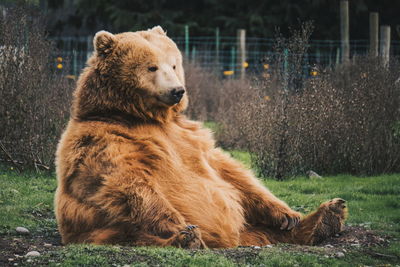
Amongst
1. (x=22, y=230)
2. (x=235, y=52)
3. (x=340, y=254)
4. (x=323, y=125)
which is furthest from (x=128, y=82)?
(x=235, y=52)

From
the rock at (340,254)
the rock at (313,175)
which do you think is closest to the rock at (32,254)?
the rock at (340,254)

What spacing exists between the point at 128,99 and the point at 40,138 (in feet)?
15.6

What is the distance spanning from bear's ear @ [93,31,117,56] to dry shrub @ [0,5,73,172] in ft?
15.0

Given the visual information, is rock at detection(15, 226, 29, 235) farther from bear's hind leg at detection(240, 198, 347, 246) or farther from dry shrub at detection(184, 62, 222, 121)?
dry shrub at detection(184, 62, 222, 121)

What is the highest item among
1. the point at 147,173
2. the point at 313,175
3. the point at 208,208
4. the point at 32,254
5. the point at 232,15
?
the point at 232,15

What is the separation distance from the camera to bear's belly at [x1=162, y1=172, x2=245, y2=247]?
17.2 feet

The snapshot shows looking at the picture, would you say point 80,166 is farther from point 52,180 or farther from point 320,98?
point 320,98

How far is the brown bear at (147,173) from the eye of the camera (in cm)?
500

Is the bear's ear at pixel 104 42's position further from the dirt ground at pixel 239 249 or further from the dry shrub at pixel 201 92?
the dry shrub at pixel 201 92

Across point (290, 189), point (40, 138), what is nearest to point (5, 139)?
point (40, 138)

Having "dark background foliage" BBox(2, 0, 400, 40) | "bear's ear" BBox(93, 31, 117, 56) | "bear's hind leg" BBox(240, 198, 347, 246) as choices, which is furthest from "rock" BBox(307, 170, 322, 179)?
"dark background foliage" BBox(2, 0, 400, 40)

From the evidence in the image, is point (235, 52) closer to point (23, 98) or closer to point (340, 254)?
point (23, 98)

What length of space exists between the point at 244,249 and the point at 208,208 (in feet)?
1.39

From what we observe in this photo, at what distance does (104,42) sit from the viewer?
17.9 ft
